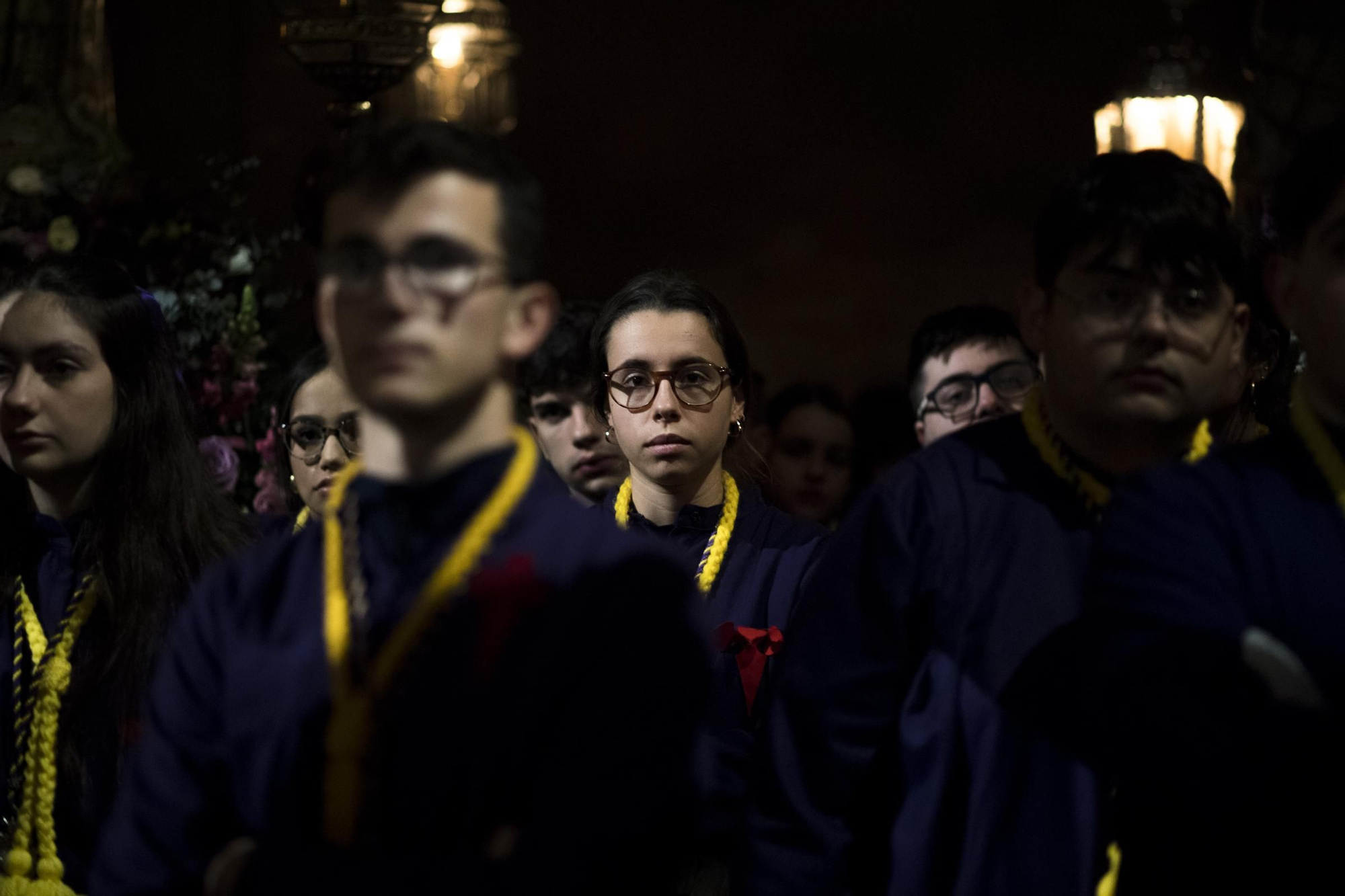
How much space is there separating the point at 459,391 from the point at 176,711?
16.8 inches

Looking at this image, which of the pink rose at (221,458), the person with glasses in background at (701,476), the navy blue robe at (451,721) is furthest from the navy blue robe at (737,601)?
the navy blue robe at (451,721)

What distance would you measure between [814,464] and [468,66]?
3.50 m

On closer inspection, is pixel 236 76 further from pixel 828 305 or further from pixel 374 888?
pixel 374 888

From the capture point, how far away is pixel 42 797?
2291mm

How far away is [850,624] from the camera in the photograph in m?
1.97

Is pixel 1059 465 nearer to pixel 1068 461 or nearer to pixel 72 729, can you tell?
pixel 1068 461

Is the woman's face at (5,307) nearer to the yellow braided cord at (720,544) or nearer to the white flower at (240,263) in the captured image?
the yellow braided cord at (720,544)

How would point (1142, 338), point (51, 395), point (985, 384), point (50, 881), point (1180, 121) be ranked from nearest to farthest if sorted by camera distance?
point (1142, 338)
point (50, 881)
point (51, 395)
point (985, 384)
point (1180, 121)

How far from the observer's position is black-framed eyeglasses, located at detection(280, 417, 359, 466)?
3.24 meters

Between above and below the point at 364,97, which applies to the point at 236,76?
above

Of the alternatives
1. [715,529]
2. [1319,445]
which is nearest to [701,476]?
[715,529]

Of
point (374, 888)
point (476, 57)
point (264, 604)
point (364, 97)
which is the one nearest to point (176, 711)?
point (264, 604)

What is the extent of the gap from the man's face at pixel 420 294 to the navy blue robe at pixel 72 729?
103 centimetres

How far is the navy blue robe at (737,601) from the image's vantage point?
8.45 ft
